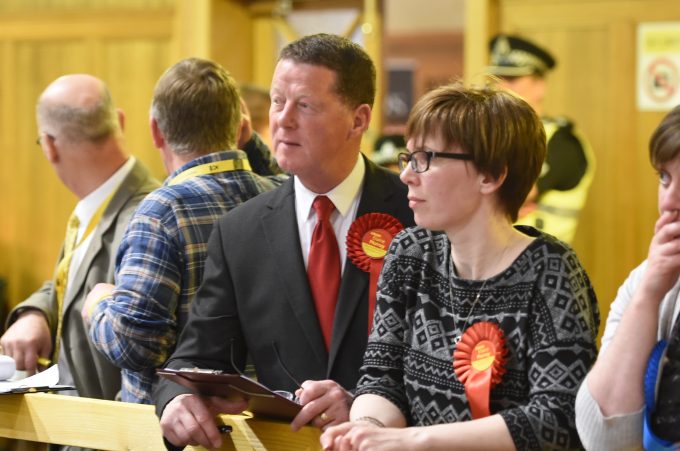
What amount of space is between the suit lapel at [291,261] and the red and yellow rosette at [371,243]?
13 centimetres

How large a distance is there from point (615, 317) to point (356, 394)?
563mm

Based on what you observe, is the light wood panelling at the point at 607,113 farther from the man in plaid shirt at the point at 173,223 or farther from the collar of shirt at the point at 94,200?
the man in plaid shirt at the point at 173,223

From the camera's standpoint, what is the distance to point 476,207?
7.17 feet

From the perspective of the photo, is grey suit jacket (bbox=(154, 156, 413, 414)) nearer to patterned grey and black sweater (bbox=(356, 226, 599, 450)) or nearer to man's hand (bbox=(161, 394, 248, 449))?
man's hand (bbox=(161, 394, 248, 449))

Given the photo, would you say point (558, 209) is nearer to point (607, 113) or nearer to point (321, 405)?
point (607, 113)

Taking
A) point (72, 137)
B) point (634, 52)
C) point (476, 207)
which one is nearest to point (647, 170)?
point (634, 52)

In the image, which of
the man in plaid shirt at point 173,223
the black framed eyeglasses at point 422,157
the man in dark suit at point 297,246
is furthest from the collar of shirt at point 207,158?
the black framed eyeglasses at point 422,157

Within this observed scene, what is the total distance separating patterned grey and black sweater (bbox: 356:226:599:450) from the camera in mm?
2043

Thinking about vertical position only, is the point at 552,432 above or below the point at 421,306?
below

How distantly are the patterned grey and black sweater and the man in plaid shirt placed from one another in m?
0.75

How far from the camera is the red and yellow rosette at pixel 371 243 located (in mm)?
2568

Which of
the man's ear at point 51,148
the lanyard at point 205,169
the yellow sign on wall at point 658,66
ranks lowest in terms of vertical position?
the lanyard at point 205,169

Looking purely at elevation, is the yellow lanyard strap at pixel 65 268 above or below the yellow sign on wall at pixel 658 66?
below

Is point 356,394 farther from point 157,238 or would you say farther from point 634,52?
point 634,52
